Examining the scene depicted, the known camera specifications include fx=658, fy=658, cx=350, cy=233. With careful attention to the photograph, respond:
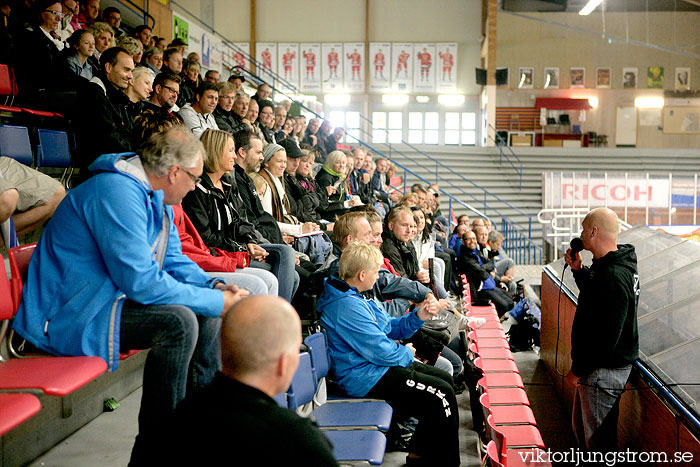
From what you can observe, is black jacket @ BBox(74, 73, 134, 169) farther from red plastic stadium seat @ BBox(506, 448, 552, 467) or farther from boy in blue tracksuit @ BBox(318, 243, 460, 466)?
red plastic stadium seat @ BBox(506, 448, 552, 467)

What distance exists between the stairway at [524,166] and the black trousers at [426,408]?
45.4 feet

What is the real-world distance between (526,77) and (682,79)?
5.56 meters

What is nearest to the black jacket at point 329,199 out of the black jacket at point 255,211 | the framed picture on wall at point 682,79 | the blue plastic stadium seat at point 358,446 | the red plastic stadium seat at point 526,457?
the black jacket at point 255,211

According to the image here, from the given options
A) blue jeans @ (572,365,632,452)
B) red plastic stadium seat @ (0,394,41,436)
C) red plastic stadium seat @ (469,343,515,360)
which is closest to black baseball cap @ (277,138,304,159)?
red plastic stadium seat @ (469,343,515,360)

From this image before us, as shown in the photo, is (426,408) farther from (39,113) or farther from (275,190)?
(39,113)

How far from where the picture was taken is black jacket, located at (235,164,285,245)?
435 centimetres

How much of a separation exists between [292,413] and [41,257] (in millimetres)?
1304

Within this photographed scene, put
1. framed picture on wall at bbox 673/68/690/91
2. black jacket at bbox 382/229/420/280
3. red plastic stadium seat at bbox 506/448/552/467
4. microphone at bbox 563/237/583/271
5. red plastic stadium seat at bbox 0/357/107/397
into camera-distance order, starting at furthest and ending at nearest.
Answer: framed picture on wall at bbox 673/68/690/91 < black jacket at bbox 382/229/420/280 < microphone at bbox 563/237/583/271 < red plastic stadium seat at bbox 506/448/552/467 < red plastic stadium seat at bbox 0/357/107/397

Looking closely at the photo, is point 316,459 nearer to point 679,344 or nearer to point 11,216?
point 11,216

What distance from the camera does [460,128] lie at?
23125 millimetres

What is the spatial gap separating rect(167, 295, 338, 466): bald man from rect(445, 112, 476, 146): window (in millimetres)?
22074

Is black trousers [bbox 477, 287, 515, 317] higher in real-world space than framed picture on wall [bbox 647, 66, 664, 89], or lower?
lower

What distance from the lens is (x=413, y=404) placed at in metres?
3.34

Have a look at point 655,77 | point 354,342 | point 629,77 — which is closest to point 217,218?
point 354,342
